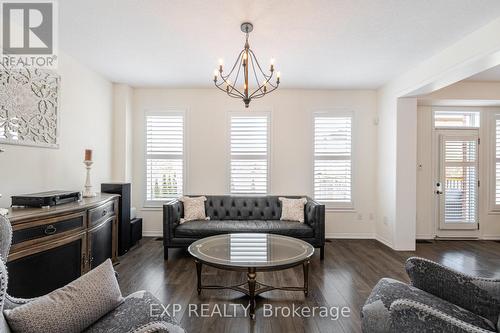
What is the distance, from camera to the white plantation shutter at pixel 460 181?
15.7 ft

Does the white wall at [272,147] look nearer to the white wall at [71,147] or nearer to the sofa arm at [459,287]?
the white wall at [71,147]

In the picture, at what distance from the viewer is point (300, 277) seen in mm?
3133

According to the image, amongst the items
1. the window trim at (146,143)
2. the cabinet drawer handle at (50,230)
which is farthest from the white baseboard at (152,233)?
the cabinet drawer handle at (50,230)

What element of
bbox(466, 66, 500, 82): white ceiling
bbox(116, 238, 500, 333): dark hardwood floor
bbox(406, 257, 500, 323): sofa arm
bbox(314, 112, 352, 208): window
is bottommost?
bbox(116, 238, 500, 333): dark hardwood floor

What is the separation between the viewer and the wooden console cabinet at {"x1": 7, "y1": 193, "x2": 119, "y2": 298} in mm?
1979

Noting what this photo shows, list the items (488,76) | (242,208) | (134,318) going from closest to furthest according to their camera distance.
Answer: (134,318) < (488,76) < (242,208)

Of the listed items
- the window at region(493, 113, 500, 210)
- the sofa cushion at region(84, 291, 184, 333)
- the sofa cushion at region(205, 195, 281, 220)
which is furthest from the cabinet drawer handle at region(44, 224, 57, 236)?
the window at region(493, 113, 500, 210)

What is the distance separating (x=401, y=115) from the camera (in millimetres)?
4215

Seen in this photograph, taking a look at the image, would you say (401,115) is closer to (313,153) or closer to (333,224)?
(313,153)

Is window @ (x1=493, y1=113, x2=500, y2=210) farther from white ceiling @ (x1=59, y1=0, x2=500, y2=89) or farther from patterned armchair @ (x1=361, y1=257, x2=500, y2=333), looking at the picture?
patterned armchair @ (x1=361, y1=257, x2=500, y2=333)

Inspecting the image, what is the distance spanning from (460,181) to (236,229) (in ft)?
14.2

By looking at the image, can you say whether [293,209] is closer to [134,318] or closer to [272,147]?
[272,147]

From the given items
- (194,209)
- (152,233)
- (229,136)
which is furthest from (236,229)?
(152,233)

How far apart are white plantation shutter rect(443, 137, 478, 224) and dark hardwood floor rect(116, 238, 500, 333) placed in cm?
51
